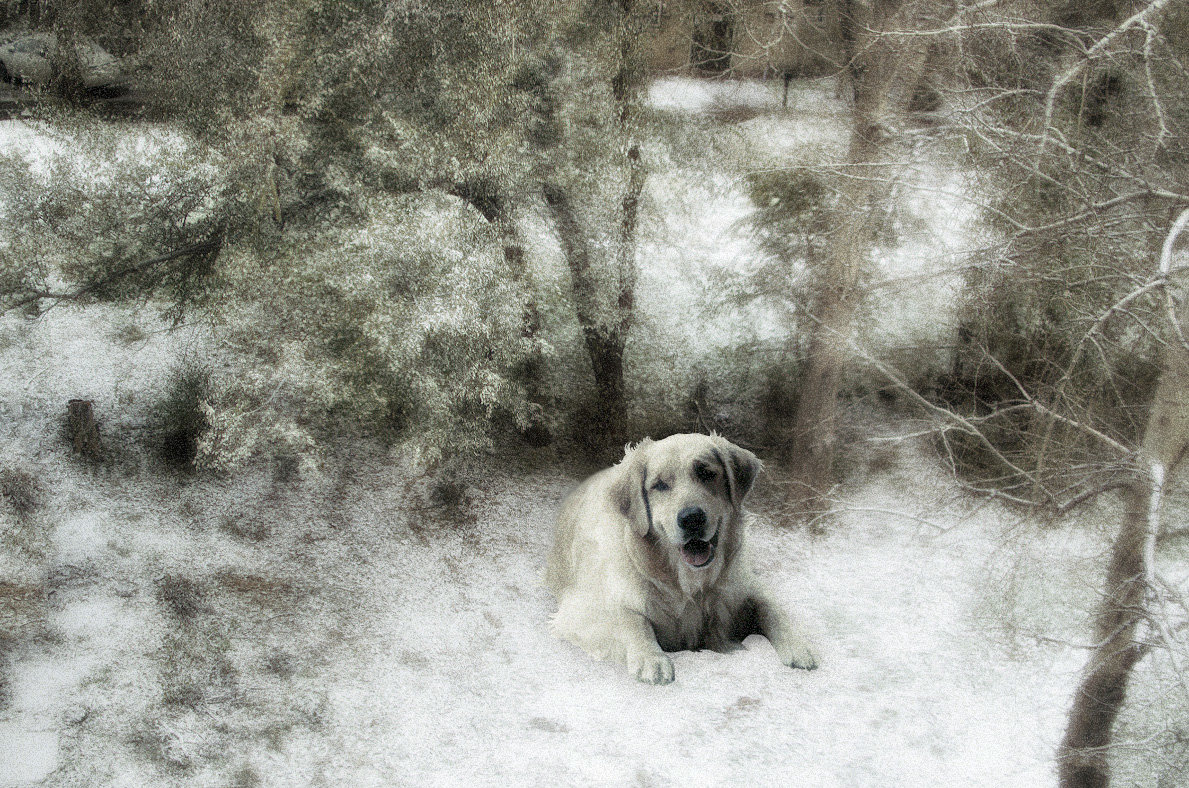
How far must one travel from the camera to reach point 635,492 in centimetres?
405

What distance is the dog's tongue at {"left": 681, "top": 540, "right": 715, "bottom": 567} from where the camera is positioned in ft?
13.1

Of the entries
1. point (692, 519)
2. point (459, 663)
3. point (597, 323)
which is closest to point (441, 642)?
point (459, 663)

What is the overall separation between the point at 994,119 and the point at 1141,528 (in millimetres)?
2669

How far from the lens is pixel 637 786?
3.66 meters

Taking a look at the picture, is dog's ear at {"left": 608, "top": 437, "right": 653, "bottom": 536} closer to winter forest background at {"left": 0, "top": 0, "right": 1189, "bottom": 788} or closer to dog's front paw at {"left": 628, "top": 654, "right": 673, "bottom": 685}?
dog's front paw at {"left": 628, "top": 654, "right": 673, "bottom": 685}

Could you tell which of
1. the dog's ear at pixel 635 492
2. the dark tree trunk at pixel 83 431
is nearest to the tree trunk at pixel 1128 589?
the dog's ear at pixel 635 492

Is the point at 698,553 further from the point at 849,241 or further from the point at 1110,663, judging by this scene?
the point at 849,241

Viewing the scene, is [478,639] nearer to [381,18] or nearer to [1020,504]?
[1020,504]

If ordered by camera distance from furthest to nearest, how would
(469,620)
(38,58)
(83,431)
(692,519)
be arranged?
(38,58) < (83,431) < (469,620) < (692,519)

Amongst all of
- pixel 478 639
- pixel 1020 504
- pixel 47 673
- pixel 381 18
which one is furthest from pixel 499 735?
pixel 381 18

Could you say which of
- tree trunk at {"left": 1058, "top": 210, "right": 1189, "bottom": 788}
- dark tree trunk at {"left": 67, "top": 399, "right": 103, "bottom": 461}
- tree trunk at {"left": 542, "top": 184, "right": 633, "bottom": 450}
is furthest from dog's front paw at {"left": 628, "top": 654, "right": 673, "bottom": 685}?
dark tree trunk at {"left": 67, "top": 399, "right": 103, "bottom": 461}

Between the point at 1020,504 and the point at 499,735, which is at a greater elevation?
the point at 1020,504

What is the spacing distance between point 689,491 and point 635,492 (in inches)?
13.7

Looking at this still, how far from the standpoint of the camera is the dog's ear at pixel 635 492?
13.1ft
